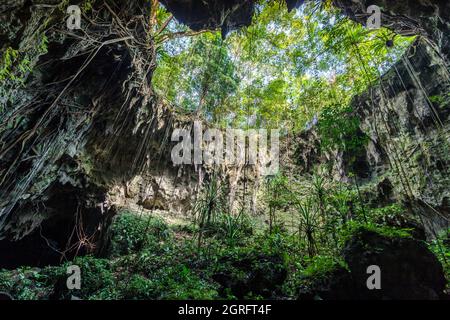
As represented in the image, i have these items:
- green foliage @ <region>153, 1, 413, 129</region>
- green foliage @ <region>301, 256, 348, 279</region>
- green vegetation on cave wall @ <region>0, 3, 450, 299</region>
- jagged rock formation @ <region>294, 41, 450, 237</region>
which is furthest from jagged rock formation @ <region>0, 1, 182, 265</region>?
jagged rock formation @ <region>294, 41, 450, 237</region>

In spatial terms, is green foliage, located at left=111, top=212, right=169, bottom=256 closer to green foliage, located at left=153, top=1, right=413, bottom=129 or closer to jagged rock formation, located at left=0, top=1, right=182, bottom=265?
jagged rock formation, located at left=0, top=1, right=182, bottom=265

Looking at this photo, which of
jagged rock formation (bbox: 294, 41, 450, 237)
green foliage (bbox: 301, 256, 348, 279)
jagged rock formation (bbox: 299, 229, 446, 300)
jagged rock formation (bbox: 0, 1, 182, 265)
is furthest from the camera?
jagged rock formation (bbox: 294, 41, 450, 237)

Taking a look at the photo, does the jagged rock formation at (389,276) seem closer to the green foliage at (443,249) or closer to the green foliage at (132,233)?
the green foliage at (443,249)

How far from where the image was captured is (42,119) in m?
3.42

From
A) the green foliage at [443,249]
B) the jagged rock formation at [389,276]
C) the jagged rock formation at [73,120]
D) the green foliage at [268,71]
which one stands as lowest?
the jagged rock formation at [389,276]

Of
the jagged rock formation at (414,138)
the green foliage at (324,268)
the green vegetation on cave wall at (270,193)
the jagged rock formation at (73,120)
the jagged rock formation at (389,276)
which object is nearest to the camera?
the jagged rock formation at (73,120)

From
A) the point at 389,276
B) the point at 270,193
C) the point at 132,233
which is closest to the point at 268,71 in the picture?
the point at 270,193

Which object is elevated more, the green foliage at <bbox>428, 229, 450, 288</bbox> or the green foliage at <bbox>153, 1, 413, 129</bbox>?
the green foliage at <bbox>153, 1, 413, 129</bbox>

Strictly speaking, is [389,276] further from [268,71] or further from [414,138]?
[268,71]

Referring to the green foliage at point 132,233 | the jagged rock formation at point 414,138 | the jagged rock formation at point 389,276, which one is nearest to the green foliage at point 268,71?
the jagged rock formation at point 414,138

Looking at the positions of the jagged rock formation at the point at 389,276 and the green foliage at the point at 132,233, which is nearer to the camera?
the jagged rock formation at the point at 389,276

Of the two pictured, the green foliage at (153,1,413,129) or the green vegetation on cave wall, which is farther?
the green foliage at (153,1,413,129)
